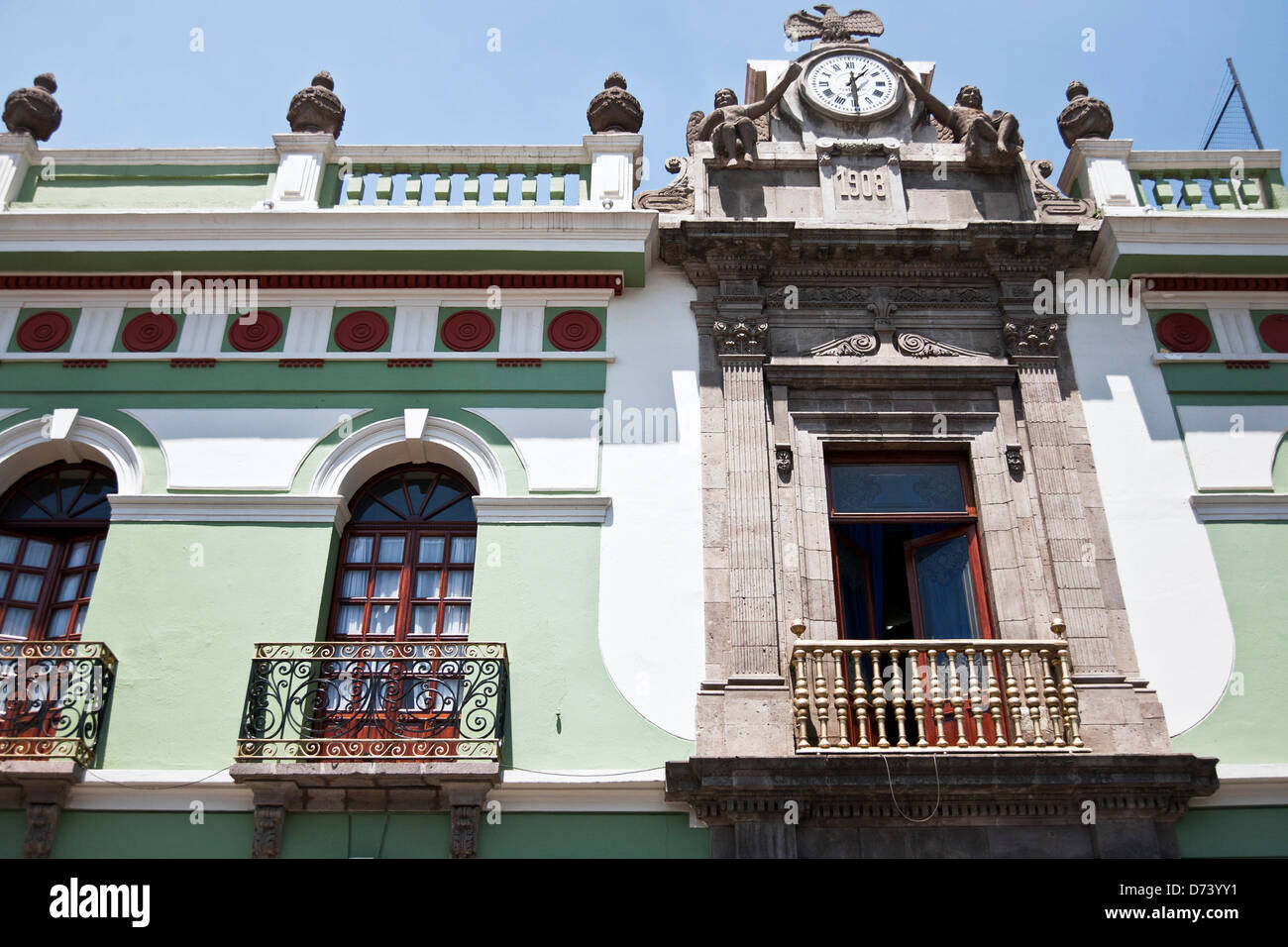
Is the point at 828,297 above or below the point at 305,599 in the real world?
above

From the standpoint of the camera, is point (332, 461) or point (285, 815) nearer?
point (285, 815)

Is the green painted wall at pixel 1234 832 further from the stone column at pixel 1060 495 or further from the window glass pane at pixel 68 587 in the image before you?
the window glass pane at pixel 68 587

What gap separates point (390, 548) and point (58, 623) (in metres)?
2.62

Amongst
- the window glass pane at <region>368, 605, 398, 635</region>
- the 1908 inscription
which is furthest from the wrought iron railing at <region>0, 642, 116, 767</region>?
the 1908 inscription

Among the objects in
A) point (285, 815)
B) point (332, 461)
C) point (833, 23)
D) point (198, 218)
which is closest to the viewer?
point (285, 815)

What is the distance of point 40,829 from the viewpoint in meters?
8.13

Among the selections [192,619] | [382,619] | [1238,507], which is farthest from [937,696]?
[192,619]

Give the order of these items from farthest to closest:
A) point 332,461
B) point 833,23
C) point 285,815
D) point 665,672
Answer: point 833,23 → point 332,461 → point 665,672 → point 285,815

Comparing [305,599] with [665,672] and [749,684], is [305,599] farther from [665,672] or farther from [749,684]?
[749,684]

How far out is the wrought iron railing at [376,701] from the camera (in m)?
8.30

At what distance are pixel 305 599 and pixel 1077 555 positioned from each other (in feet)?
19.2
